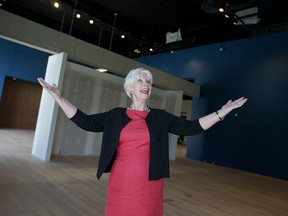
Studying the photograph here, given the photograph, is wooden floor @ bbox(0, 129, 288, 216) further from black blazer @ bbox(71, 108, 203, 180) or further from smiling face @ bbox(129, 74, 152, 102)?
smiling face @ bbox(129, 74, 152, 102)

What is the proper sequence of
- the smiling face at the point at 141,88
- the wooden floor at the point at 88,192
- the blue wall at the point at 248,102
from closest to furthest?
the smiling face at the point at 141,88
the wooden floor at the point at 88,192
the blue wall at the point at 248,102

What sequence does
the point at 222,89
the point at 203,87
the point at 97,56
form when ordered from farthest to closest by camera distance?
the point at 203,87, the point at 222,89, the point at 97,56

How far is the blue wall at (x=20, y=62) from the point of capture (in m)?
11.7

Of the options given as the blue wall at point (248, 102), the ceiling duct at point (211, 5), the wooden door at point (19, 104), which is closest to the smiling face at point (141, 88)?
the ceiling duct at point (211, 5)

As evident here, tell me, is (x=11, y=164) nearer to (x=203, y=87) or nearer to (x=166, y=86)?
(x=166, y=86)

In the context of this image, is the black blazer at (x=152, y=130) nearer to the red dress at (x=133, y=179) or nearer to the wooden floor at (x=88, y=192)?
the red dress at (x=133, y=179)

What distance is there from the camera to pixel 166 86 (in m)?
8.63

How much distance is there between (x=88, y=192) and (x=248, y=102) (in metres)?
6.68

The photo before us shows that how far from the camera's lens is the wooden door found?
13.5 m

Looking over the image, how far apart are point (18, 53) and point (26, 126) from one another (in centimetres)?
449

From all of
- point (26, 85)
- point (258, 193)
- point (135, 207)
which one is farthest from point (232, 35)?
point (26, 85)

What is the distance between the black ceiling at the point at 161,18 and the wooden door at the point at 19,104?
474cm

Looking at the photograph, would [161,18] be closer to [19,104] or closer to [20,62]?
[20,62]

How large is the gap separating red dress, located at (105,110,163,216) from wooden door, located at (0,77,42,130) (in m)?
14.1
